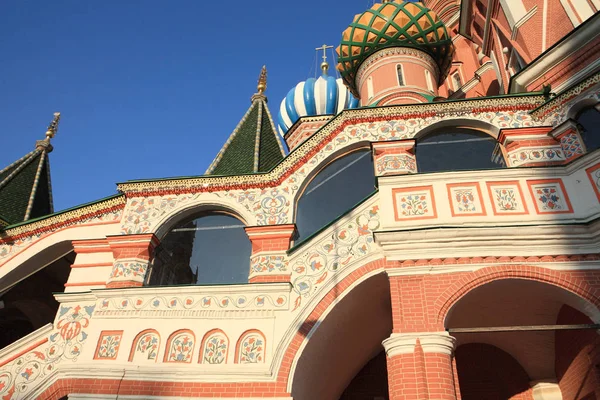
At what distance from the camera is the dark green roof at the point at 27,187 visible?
39.6 ft

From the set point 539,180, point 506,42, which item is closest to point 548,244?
point 539,180

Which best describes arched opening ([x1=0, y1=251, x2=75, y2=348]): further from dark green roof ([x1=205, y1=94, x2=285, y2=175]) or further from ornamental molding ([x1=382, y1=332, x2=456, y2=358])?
ornamental molding ([x1=382, y1=332, x2=456, y2=358])

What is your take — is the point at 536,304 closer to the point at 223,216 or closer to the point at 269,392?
the point at 269,392

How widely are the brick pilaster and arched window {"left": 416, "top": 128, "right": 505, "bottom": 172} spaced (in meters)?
0.27

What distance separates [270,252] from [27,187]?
8.90 meters

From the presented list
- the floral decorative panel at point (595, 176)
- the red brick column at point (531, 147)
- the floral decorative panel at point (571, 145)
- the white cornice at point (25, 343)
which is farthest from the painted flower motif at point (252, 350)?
the floral decorative panel at point (571, 145)

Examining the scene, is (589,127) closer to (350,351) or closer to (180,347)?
(350,351)

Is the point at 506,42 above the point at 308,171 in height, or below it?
above

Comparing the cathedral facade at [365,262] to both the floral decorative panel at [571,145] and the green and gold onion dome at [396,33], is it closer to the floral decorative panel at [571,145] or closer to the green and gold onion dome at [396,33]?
the floral decorative panel at [571,145]

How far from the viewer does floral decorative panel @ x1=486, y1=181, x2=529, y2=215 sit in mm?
6473

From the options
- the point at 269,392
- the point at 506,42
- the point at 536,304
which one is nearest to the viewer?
the point at 269,392

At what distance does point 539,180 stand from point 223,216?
5315 millimetres

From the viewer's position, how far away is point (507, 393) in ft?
27.9

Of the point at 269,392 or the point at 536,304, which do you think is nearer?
the point at 269,392
